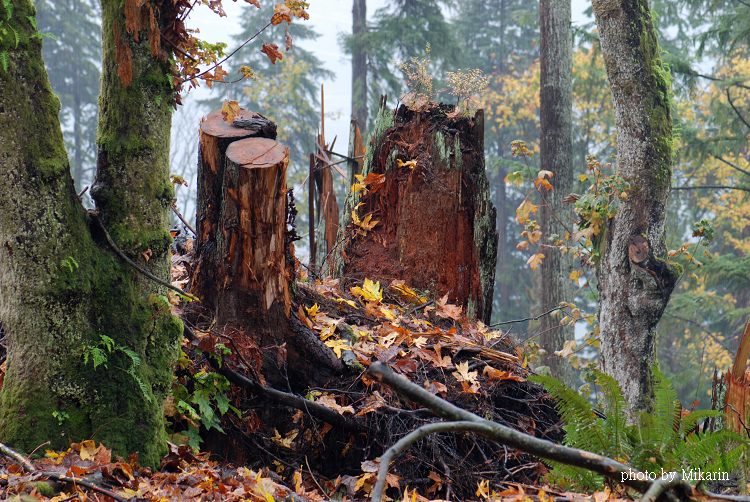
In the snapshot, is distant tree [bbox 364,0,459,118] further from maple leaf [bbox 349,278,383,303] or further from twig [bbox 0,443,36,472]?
twig [bbox 0,443,36,472]

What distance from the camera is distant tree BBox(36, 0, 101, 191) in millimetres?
28953

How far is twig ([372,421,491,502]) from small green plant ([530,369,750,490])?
106 cm

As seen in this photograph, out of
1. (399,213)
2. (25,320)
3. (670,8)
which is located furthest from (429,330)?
(670,8)

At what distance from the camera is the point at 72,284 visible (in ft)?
10.7

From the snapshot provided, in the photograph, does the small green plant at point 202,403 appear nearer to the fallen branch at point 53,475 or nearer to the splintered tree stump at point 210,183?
the splintered tree stump at point 210,183

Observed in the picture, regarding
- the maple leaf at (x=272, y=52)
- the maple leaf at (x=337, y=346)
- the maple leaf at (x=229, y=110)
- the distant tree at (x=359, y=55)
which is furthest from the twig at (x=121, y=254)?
the distant tree at (x=359, y=55)

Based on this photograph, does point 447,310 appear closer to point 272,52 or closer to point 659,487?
point 272,52

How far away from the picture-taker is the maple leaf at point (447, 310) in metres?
5.60

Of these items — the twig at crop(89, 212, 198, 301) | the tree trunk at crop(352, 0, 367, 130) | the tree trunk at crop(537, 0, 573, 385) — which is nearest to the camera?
the twig at crop(89, 212, 198, 301)

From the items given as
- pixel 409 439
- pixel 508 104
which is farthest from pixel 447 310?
pixel 508 104

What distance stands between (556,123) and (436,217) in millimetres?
6351

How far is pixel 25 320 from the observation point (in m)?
3.21

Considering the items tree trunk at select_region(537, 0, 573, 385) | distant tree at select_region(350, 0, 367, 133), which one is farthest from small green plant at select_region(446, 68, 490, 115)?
distant tree at select_region(350, 0, 367, 133)

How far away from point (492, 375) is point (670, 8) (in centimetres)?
2175
